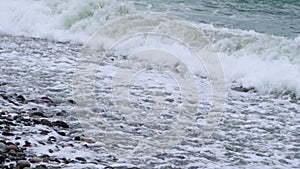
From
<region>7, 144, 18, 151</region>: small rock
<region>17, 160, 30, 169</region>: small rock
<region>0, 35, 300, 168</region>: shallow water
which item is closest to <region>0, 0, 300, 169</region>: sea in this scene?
<region>0, 35, 300, 168</region>: shallow water

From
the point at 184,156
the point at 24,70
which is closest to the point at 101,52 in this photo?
the point at 24,70

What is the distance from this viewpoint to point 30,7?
14.9 m

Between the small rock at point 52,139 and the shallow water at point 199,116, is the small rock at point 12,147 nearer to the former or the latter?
the shallow water at point 199,116

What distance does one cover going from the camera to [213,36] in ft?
39.8

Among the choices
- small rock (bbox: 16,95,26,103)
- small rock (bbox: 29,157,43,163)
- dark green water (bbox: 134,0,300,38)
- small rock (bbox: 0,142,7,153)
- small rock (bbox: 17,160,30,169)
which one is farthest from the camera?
dark green water (bbox: 134,0,300,38)

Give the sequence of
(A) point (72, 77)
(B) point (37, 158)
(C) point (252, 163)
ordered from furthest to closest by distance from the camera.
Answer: (A) point (72, 77) < (C) point (252, 163) < (B) point (37, 158)

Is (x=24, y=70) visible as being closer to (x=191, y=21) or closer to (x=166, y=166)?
(x=166, y=166)

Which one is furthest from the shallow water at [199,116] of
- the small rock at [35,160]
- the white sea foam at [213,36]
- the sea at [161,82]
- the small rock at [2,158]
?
the white sea foam at [213,36]

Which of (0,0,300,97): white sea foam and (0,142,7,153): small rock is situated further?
(0,0,300,97): white sea foam

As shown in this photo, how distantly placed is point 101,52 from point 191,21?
400 cm

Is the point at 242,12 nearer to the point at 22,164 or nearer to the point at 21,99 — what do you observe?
the point at 21,99

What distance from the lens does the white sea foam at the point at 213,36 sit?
909 cm

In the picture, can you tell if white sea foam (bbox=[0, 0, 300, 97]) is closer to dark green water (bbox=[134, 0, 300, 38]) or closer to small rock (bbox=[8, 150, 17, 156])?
dark green water (bbox=[134, 0, 300, 38])

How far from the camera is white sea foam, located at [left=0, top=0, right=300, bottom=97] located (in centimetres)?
909
